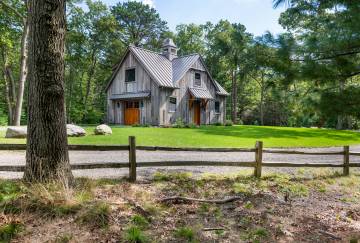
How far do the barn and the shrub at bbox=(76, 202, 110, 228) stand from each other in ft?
61.8

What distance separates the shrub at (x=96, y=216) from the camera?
4.33 metres

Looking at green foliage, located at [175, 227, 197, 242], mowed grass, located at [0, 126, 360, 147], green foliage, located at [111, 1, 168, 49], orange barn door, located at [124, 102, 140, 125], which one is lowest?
green foliage, located at [175, 227, 197, 242]

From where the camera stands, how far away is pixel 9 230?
12.9 ft

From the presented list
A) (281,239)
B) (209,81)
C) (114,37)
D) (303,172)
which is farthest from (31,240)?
(114,37)

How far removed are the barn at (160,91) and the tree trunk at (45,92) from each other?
18121 mm

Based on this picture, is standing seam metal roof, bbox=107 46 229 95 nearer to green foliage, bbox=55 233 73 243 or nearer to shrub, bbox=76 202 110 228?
shrub, bbox=76 202 110 228

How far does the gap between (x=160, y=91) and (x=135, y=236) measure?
781 inches

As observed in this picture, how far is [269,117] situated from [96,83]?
24.6 m

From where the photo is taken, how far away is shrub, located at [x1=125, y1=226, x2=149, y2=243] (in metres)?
4.02

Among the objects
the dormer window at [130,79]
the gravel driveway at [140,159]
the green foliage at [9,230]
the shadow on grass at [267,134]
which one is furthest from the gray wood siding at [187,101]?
the green foliage at [9,230]

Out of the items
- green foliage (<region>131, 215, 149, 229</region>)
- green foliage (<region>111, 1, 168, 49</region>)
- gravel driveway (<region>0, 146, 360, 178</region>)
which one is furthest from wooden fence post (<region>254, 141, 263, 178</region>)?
green foliage (<region>111, 1, 168, 49</region>)

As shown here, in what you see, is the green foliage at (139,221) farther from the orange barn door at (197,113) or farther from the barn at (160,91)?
the orange barn door at (197,113)

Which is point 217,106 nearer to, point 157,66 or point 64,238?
point 157,66

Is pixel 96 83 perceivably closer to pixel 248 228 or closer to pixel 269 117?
pixel 269 117
